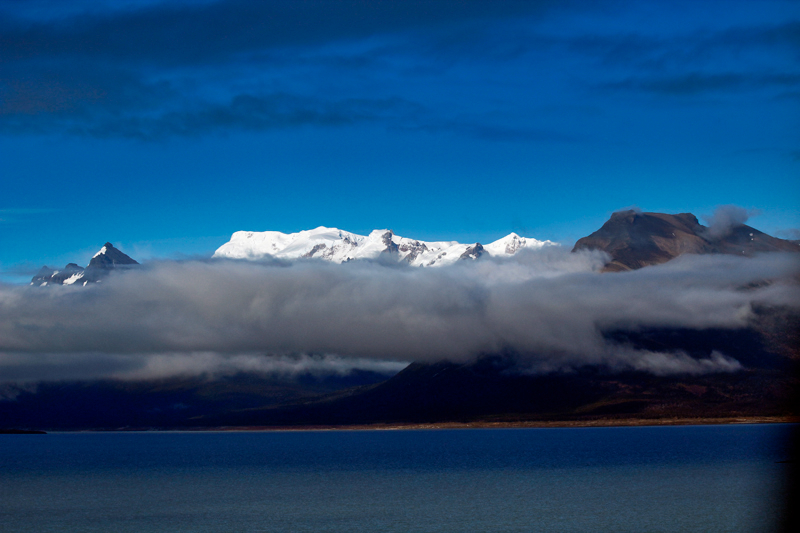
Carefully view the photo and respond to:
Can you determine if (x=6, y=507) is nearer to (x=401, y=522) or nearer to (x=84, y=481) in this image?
(x=84, y=481)

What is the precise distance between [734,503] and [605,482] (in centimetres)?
3620

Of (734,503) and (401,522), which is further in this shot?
(734,503)

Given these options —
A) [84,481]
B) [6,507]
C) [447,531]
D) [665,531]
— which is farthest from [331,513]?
[84,481]

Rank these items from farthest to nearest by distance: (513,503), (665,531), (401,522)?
(513,503)
(401,522)
(665,531)

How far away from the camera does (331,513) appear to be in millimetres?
106000

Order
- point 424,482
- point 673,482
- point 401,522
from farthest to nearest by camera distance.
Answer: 1. point 424,482
2. point 673,482
3. point 401,522

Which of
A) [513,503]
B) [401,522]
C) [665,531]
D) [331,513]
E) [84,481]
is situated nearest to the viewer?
[665,531]

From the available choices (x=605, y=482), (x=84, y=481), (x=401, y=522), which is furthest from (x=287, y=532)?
(x=84, y=481)

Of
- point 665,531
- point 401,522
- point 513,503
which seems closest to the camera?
point 665,531

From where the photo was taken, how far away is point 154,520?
4035 inches

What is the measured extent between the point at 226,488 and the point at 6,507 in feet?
124

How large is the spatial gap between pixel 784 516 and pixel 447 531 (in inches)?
1695

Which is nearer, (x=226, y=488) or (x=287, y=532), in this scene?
(x=287, y=532)

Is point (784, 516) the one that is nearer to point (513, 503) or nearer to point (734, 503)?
point (734, 503)
